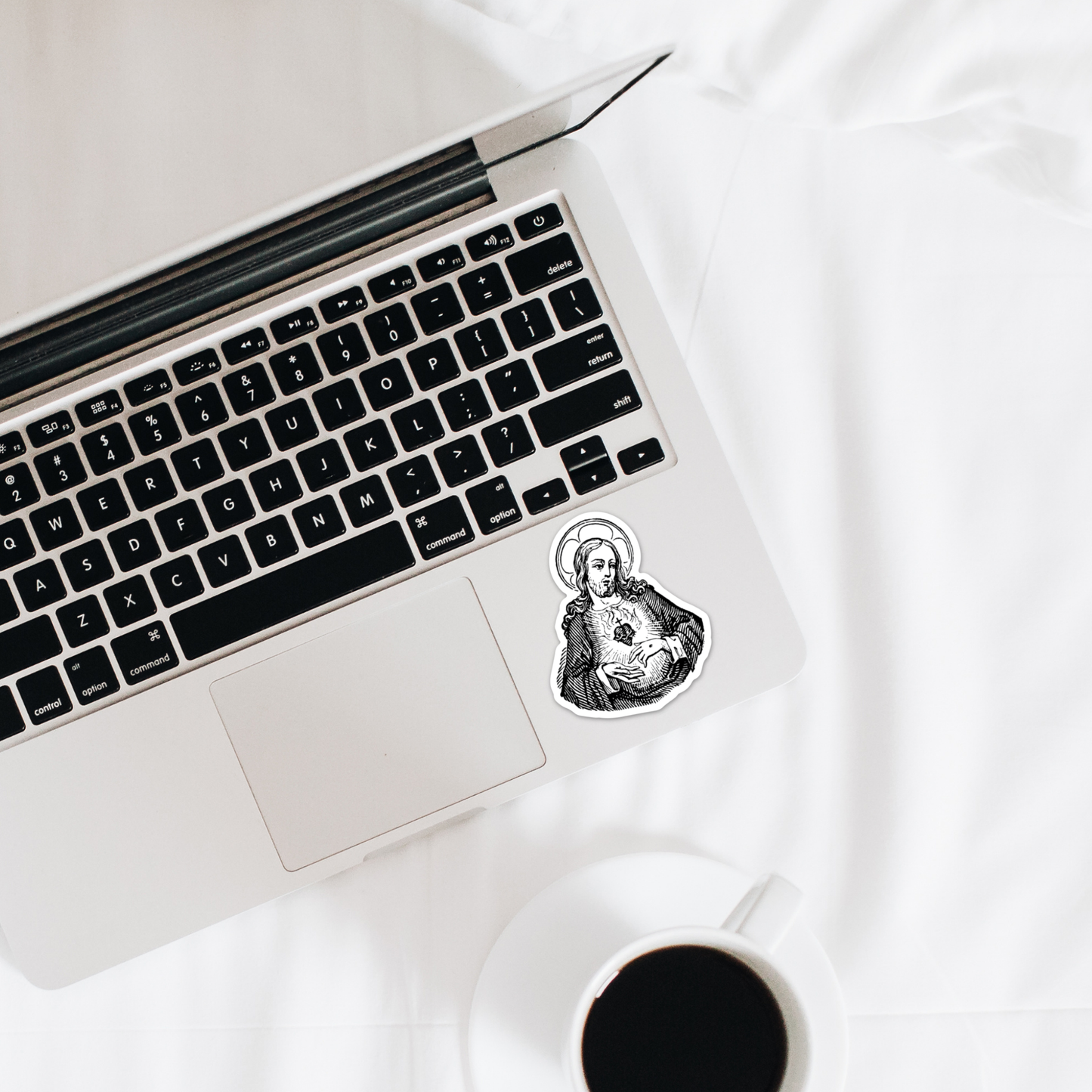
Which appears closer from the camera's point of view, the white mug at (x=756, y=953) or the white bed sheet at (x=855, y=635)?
the white mug at (x=756, y=953)

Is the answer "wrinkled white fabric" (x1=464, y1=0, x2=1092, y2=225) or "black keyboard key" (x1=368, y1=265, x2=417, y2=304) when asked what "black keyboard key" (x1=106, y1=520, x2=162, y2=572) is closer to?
"black keyboard key" (x1=368, y1=265, x2=417, y2=304)

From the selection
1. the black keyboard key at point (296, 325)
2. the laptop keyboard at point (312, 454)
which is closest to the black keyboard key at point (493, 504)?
the laptop keyboard at point (312, 454)

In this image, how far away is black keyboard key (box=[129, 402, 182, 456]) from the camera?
1.32 feet

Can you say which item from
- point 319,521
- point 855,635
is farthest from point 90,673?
point 855,635

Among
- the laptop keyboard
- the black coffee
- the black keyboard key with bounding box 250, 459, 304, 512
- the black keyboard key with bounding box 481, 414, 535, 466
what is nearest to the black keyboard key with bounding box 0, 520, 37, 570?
the laptop keyboard

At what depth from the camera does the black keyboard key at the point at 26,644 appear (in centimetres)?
40

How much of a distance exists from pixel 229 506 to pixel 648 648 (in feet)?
0.65

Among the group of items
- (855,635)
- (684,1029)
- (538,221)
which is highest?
(538,221)

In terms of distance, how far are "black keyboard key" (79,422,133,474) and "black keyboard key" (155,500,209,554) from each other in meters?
0.03

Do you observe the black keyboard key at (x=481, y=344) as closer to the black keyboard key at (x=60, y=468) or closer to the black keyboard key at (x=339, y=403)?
the black keyboard key at (x=339, y=403)

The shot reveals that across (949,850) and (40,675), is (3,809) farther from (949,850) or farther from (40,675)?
(949,850)

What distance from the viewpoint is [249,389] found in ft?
1.32

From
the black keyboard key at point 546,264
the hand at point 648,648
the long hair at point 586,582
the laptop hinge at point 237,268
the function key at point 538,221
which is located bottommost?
the hand at point 648,648

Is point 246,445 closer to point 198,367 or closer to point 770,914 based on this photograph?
point 198,367
